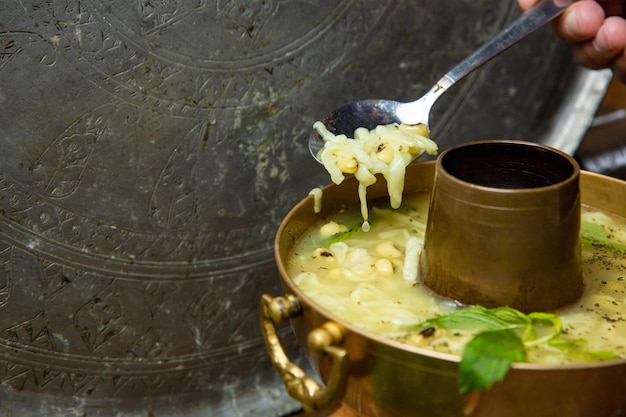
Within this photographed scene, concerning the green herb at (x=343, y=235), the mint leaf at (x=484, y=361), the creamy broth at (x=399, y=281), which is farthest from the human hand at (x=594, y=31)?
the mint leaf at (x=484, y=361)

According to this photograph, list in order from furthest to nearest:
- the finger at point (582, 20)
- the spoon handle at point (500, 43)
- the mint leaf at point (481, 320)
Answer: the finger at point (582, 20)
the spoon handle at point (500, 43)
the mint leaf at point (481, 320)

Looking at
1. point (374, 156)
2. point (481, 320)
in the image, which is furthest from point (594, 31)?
point (481, 320)

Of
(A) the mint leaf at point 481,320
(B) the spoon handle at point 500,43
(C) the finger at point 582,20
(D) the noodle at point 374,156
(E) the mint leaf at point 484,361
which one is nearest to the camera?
(E) the mint leaf at point 484,361

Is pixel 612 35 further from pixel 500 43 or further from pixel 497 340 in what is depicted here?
pixel 497 340

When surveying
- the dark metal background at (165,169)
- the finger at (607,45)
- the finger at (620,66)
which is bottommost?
the dark metal background at (165,169)

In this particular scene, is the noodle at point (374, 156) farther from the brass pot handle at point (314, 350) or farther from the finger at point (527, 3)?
the finger at point (527, 3)

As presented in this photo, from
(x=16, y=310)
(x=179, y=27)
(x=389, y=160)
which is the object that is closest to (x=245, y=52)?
(x=179, y=27)

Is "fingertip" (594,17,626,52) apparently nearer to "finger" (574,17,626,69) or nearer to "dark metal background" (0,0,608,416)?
"finger" (574,17,626,69)
